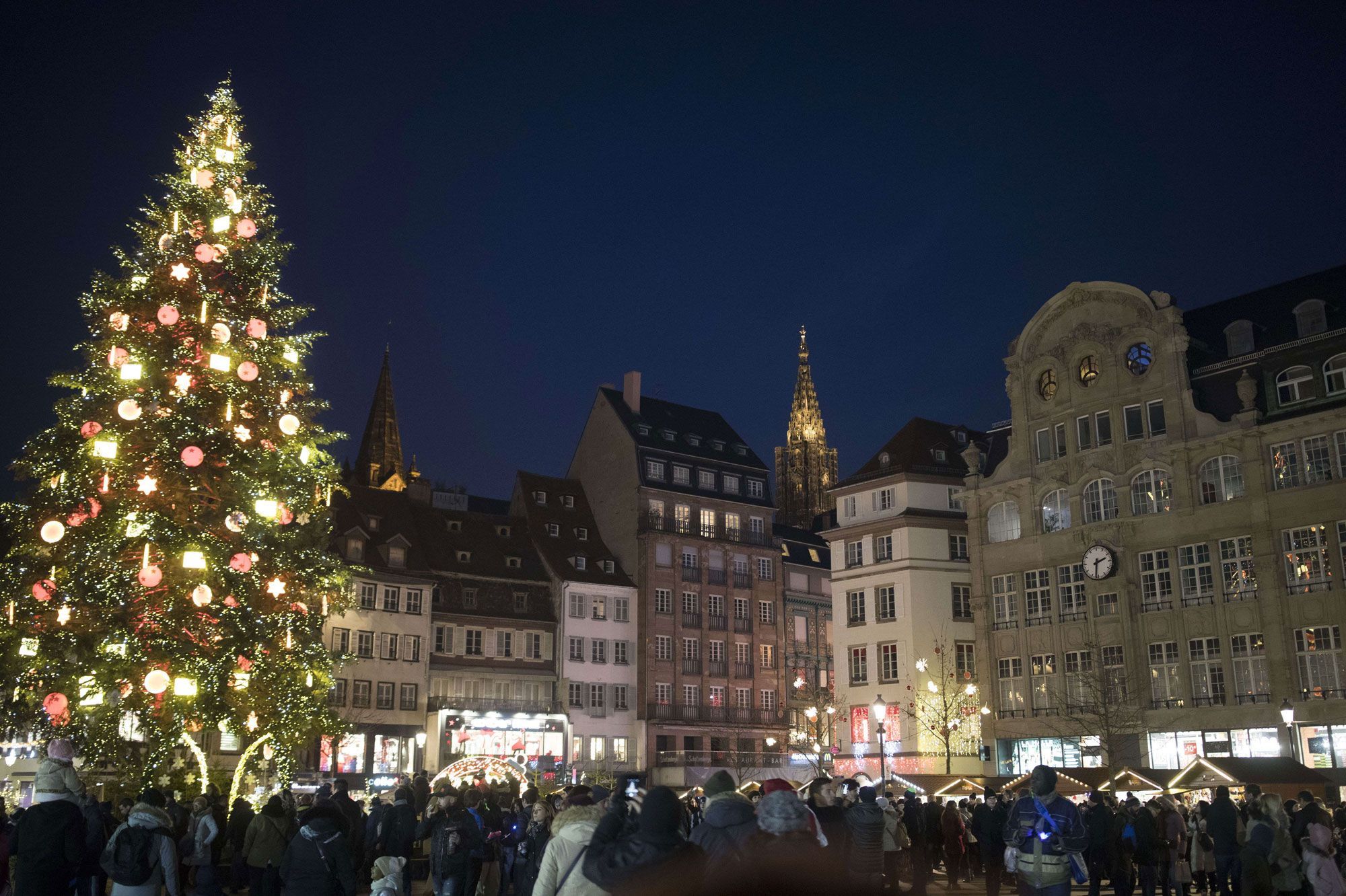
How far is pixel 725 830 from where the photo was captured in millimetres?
7336

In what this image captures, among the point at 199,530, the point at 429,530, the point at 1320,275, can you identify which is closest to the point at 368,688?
the point at 429,530

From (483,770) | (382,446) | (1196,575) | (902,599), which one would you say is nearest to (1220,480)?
(1196,575)

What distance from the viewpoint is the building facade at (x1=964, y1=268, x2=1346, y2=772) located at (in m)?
39.5

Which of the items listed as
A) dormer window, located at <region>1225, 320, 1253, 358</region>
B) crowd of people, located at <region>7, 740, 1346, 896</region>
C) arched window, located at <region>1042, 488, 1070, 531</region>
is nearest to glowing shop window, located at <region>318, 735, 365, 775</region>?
crowd of people, located at <region>7, 740, 1346, 896</region>

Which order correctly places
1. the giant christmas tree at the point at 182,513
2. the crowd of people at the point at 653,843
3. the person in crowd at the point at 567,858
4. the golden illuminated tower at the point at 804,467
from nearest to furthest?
A: the crowd of people at the point at 653,843 < the person in crowd at the point at 567,858 < the giant christmas tree at the point at 182,513 < the golden illuminated tower at the point at 804,467

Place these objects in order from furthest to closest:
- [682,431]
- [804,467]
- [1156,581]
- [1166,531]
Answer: [804,467] < [682,431] < [1156,581] < [1166,531]

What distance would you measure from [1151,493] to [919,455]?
13334 millimetres

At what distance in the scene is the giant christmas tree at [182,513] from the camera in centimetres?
2195

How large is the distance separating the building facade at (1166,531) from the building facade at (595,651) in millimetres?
21795

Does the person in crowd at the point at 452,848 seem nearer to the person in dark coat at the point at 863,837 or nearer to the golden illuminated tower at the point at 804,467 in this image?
the person in dark coat at the point at 863,837

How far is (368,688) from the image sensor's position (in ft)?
184

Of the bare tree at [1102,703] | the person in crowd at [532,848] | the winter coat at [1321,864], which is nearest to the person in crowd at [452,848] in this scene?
the person in crowd at [532,848]

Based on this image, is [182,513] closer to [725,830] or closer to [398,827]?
[398,827]

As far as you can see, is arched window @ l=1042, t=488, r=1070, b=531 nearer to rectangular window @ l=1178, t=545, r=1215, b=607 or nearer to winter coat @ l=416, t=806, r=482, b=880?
rectangular window @ l=1178, t=545, r=1215, b=607
